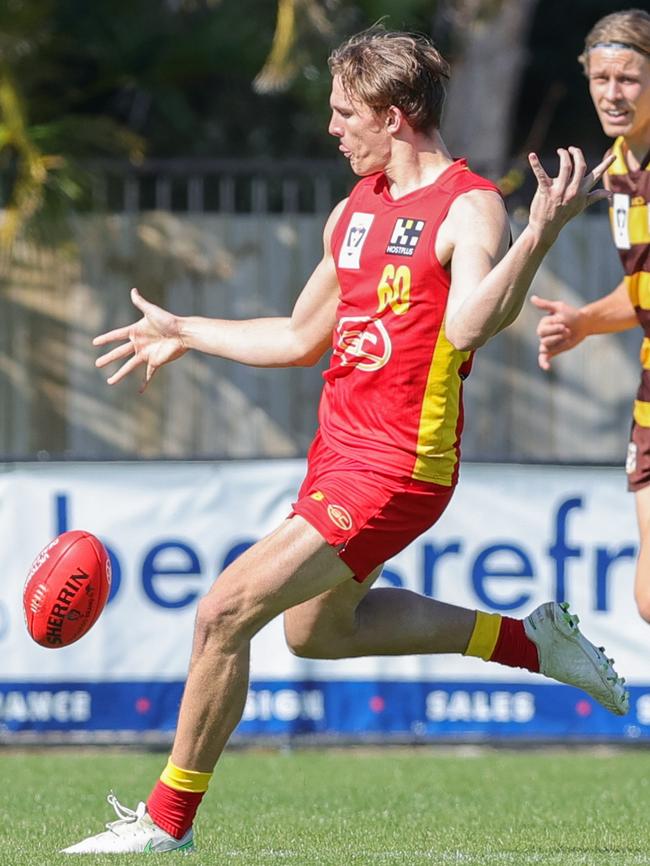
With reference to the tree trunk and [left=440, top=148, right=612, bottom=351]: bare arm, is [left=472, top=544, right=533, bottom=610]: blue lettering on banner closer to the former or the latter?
[left=440, top=148, right=612, bottom=351]: bare arm

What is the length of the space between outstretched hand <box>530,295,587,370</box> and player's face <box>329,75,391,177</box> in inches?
49.8

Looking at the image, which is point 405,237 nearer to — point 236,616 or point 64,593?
point 236,616

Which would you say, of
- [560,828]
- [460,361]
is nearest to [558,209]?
[460,361]

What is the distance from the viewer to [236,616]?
503 centimetres

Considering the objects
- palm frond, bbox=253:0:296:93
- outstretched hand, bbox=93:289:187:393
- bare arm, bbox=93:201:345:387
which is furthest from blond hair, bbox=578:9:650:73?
palm frond, bbox=253:0:296:93

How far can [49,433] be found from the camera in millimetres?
10742

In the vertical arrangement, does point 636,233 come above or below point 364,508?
above

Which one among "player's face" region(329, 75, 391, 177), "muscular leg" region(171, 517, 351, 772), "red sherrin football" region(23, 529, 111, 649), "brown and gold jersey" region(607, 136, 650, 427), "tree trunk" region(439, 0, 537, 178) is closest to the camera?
"muscular leg" region(171, 517, 351, 772)

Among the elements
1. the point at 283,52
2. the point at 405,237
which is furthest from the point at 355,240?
the point at 283,52

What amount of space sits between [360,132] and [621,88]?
51.5 inches

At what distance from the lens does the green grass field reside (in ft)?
17.2

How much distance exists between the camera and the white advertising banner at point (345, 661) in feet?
27.8

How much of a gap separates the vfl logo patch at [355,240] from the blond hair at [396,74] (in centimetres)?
33

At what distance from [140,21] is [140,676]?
5.87m
